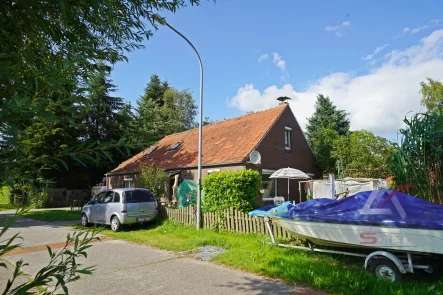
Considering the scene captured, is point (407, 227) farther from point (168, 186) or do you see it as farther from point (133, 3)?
point (168, 186)

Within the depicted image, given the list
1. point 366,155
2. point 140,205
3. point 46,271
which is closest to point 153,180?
point 140,205

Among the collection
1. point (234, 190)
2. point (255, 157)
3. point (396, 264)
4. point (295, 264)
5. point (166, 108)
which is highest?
point (166, 108)

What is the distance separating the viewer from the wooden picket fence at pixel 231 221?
31.5 feet

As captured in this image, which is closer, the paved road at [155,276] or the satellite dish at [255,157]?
the paved road at [155,276]

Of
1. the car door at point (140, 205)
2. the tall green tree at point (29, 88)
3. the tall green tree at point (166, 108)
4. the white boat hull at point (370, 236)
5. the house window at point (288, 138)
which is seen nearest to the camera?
the tall green tree at point (29, 88)

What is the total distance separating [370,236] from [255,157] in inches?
430

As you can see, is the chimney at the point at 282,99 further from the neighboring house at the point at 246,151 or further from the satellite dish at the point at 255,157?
the satellite dish at the point at 255,157

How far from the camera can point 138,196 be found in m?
12.8

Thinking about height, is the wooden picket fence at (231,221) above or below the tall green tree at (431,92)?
below

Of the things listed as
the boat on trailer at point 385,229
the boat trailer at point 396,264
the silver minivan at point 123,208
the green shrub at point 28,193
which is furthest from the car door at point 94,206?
the boat trailer at point 396,264

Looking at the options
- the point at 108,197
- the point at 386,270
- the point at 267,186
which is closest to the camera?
the point at 386,270

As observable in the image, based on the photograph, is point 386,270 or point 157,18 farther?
point 386,270

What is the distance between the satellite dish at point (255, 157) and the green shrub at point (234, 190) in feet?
15.9

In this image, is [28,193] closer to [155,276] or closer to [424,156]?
[155,276]
